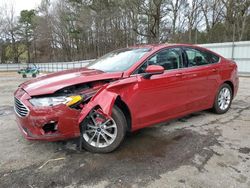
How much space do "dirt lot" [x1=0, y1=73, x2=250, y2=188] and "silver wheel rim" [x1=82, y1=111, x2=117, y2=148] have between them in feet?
0.56

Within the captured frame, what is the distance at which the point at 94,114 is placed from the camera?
9.39ft

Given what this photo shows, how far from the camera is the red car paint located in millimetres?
Result: 2666

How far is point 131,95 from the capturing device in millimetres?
2980

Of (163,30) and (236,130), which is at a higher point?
(163,30)

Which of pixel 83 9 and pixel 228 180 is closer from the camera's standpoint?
pixel 228 180

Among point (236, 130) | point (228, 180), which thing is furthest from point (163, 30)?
point (228, 180)

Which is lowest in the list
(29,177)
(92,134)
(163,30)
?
(29,177)

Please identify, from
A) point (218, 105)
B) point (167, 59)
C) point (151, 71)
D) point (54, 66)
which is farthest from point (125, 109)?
point (54, 66)

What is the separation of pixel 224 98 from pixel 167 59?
5.99 feet

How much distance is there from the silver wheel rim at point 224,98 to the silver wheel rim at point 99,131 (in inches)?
105

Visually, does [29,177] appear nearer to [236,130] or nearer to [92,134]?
[92,134]

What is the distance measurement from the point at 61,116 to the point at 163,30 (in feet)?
72.4

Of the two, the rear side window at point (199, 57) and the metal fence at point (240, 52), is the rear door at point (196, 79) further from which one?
the metal fence at point (240, 52)

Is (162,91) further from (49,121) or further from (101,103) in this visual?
(49,121)
